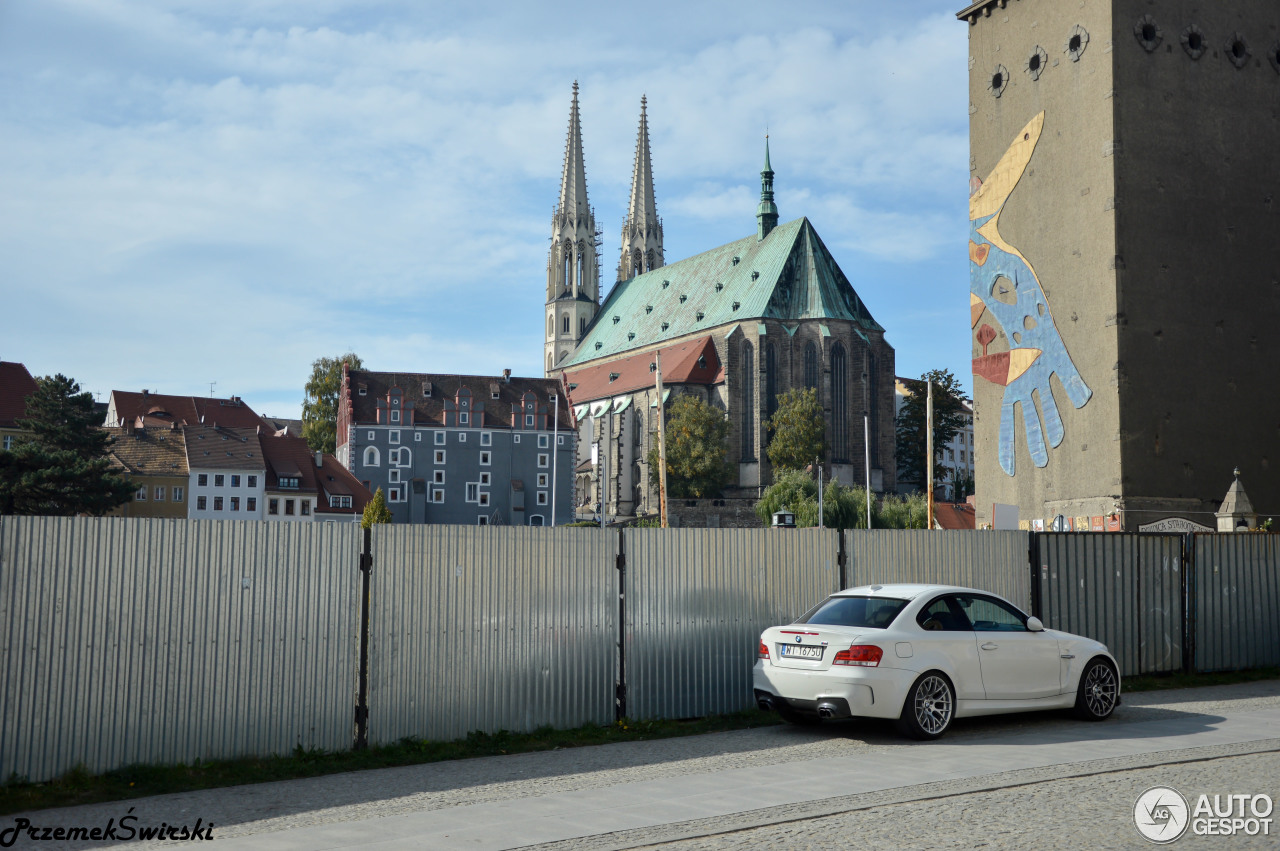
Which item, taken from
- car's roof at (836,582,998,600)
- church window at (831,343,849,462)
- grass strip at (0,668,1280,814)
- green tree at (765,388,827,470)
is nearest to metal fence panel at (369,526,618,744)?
grass strip at (0,668,1280,814)

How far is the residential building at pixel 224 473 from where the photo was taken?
82.0 meters

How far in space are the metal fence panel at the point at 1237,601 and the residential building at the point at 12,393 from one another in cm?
8506

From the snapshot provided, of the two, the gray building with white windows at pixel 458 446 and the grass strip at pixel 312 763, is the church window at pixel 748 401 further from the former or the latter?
the grass strip at pixel 312 763

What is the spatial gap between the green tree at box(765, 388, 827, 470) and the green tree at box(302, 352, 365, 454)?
34629 mm

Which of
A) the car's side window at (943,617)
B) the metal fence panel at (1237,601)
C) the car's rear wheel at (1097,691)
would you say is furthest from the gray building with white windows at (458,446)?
the car's side window at (943,617)

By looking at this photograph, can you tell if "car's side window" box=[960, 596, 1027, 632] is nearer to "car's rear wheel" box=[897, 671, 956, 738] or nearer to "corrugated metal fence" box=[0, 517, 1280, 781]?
"car's rear wheel" box=[897, 671, 956, 738]

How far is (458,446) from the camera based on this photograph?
95.1 m

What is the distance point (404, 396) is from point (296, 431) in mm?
54622

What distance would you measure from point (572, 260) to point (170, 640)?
12274cm

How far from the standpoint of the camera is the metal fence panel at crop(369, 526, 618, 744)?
37.3ft

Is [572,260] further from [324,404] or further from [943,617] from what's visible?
[943,617]

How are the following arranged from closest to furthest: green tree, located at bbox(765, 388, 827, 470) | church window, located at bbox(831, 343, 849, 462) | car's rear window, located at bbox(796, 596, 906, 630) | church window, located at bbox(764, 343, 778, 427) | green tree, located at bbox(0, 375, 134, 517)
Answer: car's rear window, located at bbox(796, 596, 906, 630), green tree, located at bbox(0, 375, 134, 517), green tree, located at bbox(765, 388, 827, 470), church window, located at bbox(831, 343, 849, 462), church window, located at bbox(764, 343, 778, 427)

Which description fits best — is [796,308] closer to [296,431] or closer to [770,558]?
[296,431]

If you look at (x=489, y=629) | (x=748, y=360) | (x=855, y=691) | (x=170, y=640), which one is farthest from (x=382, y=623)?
(x=748, y=360)
